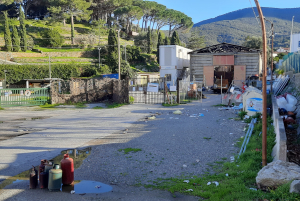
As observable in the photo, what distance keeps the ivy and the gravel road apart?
4685 centimetres

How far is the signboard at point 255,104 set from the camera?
13.1m

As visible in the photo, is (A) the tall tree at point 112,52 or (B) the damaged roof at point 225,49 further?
(A) the tall tree at point 112,52

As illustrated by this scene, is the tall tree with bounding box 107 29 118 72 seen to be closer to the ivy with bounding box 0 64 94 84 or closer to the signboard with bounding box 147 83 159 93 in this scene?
the ivy with bounding box 0 64 94 84

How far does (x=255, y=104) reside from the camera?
13.3m

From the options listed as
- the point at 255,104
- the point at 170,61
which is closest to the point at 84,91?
the point at 255,104

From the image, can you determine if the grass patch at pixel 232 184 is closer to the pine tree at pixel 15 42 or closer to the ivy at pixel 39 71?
the ivy at pixel 39 71

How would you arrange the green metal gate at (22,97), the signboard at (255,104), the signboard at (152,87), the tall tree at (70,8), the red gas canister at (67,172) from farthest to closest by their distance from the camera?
the tall tree at (70,8)
the green metal gate at (22,97)
the signboard at (152,87)
the signboard at (255,104)
the red gas canister at (67,172)

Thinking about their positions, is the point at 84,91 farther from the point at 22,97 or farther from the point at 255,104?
the point at 255,104

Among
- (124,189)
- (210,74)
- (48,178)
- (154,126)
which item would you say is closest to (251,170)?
(124,189)

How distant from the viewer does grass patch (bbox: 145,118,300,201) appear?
5.02m

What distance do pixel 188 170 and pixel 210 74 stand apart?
3093 cm

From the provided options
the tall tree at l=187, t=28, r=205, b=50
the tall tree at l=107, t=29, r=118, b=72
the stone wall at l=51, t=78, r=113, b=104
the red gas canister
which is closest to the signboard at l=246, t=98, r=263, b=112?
the red gas canister

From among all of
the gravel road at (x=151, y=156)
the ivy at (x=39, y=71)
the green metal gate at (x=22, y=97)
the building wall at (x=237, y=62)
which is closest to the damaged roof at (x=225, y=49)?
the building wall at (x=237, y=62)

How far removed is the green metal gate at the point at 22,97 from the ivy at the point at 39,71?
1301 inches
